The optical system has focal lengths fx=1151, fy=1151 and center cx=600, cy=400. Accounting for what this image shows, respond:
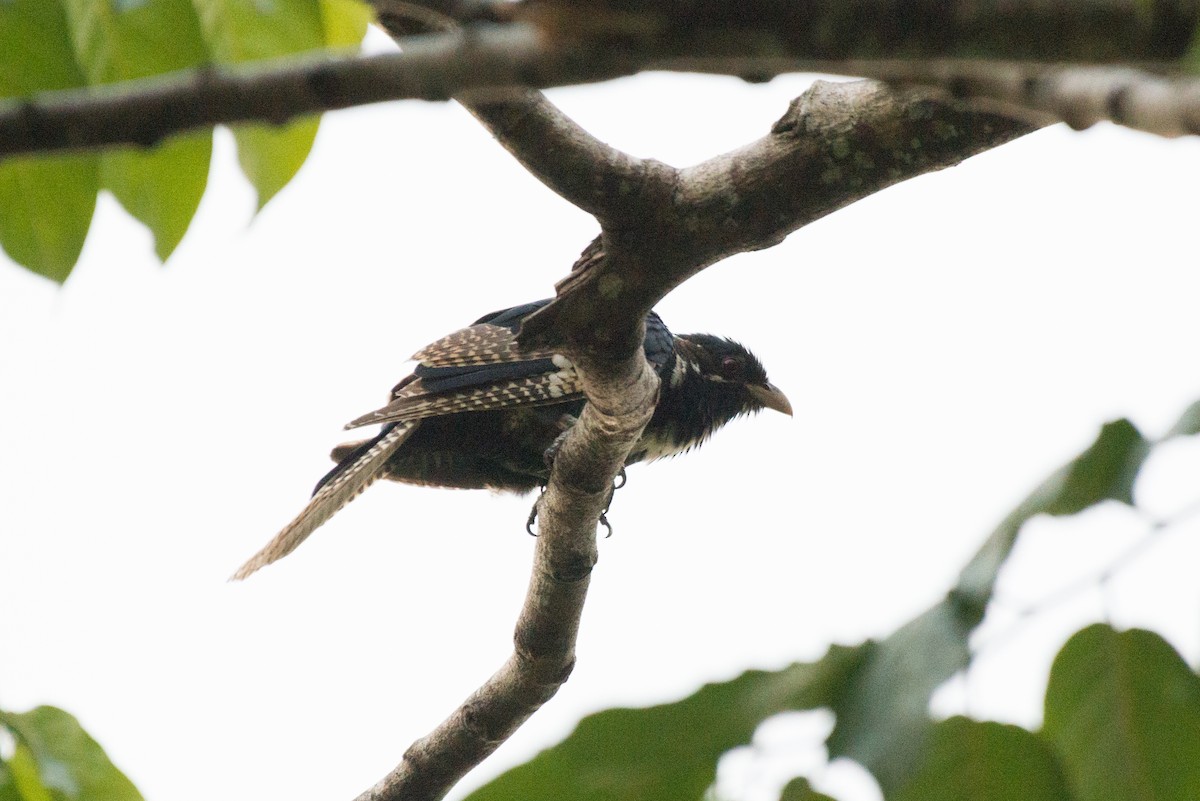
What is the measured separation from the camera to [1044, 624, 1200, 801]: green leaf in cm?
110

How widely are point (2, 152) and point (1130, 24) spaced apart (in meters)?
0.99

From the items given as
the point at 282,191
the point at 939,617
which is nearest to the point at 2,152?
the point at 939,617

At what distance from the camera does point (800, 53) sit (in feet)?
3.49

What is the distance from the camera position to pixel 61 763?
188 centimetres

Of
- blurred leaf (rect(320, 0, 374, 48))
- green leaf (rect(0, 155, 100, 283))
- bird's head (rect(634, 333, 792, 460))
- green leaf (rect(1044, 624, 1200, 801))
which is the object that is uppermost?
bird's head (rect(634, 333, 792, 460))

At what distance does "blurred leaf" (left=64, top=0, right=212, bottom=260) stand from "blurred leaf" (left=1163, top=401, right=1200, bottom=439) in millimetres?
1790

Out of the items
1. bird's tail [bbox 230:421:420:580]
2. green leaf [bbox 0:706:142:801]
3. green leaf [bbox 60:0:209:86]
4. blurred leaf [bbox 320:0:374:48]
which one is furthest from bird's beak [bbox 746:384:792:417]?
green leaf [bbox 0:706:142:801]

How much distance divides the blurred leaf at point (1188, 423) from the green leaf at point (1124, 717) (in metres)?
0.20

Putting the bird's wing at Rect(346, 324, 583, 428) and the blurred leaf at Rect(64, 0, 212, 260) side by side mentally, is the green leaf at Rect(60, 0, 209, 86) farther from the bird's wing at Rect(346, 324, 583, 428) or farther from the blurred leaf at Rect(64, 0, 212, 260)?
the bird's wing at Rect(346, 324, 583, 428)

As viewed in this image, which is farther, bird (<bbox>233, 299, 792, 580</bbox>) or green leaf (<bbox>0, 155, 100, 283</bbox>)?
bird (<bbox>233, 299, 792, 580</bbox>)

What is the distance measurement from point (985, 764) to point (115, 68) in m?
2.02

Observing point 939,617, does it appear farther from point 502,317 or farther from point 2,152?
point 502,317

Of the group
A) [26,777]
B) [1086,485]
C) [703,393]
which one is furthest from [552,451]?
[1086,485]

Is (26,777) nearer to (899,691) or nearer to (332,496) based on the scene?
(899,691)
